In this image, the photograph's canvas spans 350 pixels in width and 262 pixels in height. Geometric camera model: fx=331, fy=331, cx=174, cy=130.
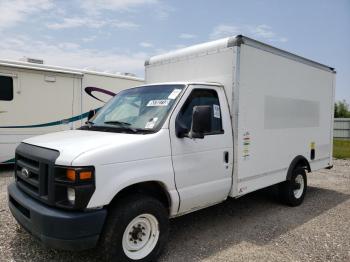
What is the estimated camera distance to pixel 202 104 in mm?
4535

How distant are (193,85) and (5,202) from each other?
4.21 metres

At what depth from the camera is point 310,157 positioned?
6.84 m

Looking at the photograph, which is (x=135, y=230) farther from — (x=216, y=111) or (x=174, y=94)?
(x=216, y=111)

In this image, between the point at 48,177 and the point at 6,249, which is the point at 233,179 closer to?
the point at 48,177

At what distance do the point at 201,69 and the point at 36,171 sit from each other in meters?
2.86

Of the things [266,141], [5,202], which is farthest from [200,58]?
[5,202]

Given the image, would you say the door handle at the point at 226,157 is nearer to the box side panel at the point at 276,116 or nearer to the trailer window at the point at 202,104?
the box side panel at the point at 276,116

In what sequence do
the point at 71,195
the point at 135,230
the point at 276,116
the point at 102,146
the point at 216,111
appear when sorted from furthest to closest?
the point at 276,116 → the point at 216,111 → the point at 135,230 → the point at 102,146 → the point at 71,195

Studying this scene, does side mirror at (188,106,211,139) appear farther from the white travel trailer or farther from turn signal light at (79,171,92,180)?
the white travel trailer

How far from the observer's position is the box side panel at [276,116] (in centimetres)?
500

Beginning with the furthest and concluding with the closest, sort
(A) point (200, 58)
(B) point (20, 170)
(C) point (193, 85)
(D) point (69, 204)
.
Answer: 1. (A) point (200, 58)
2. (C) point (193, 85)
3. (B) point (20, 170)
4. (D) point (69, 204)

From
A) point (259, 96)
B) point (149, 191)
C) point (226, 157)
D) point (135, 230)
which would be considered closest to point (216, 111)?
point (226, 157)

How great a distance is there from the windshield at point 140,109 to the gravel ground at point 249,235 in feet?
5.35

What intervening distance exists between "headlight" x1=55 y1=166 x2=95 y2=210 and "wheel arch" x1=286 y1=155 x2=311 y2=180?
408 cm
